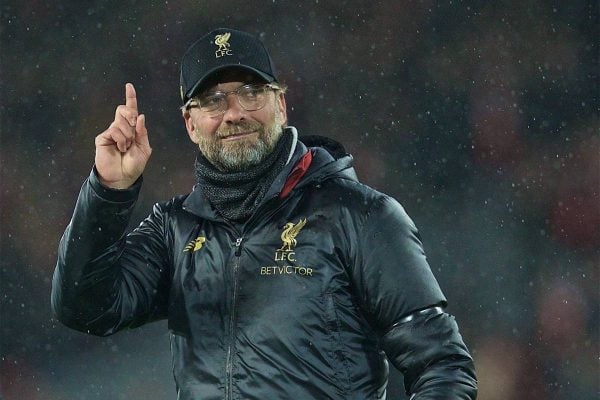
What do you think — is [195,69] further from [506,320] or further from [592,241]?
[592,241]

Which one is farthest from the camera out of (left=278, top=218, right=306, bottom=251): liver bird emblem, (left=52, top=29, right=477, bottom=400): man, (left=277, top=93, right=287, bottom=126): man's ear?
(left=277, top=93, right=287, bottom=126): man's ear

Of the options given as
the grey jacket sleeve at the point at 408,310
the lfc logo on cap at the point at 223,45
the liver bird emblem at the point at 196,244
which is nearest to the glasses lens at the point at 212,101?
the lfc logo on cap at the point at 223,45

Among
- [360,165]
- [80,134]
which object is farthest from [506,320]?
[80,134]

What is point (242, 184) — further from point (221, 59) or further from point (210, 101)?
point (221, 59)

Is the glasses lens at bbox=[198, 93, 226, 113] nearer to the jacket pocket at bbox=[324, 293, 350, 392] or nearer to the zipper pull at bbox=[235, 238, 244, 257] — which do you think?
the zipper pull at bbox=[235, 238, 244, 257]

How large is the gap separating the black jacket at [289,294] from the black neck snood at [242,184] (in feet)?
0.10

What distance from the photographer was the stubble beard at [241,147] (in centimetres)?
301

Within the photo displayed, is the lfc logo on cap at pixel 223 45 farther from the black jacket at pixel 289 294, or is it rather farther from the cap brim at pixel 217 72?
the black jacket at pixel 289 294

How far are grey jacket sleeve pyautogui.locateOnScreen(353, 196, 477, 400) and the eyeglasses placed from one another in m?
0.47

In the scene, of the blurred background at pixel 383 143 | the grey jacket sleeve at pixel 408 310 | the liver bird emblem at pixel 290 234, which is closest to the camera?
the grey jacket sleeve at pixel 408 310

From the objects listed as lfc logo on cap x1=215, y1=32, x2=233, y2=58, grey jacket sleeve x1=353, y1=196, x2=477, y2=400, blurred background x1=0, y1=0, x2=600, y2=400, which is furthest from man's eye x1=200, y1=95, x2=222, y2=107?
blurred background x1=0, y1=0, x2=600, y2=400

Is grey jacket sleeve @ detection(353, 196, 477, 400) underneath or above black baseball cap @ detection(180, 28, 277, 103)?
underneath

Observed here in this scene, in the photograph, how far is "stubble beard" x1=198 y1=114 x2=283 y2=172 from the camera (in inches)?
119

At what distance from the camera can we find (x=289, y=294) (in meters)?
2.82
